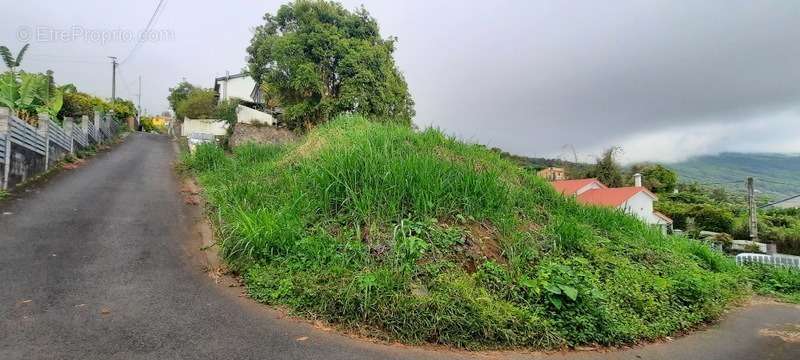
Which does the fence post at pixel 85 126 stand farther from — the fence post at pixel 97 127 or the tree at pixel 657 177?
the tree at pixel 657 177

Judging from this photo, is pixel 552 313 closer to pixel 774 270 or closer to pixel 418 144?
pixel 418 144

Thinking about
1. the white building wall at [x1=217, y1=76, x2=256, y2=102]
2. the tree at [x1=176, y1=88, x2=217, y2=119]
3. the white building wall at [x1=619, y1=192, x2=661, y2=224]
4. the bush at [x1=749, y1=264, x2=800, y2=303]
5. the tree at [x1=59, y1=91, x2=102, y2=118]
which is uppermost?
the white building wall at [x1=217, y1=76, x2=256, y2=102]

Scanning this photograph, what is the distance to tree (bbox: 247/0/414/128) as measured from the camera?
55.5 ft

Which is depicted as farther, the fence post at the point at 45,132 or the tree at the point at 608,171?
the tree at the point at 608,171

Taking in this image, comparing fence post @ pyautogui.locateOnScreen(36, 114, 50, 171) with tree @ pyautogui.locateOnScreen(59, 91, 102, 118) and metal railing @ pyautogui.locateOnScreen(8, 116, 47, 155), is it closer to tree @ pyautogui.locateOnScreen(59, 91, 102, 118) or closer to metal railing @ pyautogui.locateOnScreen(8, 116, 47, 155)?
metal railing @ pyautogui.locateOnScreen(8, 116, 47, 155)

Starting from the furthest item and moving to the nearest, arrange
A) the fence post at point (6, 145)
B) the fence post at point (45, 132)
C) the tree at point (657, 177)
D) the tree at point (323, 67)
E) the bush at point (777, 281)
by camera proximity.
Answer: the tree at point (657, 177), the tree at point (323, 67), the fence post at point (45, 132), the bush at point (777, 281), the fence post at point (6, 145)

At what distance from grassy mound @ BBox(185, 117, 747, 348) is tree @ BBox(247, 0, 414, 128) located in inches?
373

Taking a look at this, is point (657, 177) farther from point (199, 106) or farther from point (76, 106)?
point (76, 106)

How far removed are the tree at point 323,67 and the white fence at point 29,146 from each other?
284 inches

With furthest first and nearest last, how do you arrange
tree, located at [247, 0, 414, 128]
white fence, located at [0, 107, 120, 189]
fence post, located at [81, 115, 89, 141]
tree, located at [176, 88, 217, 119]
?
tree, located at [176, 88, 217, 119], tree, located at [247, 0, 414, 128], fence post, located at [81, 115, 89, 141], white fence, located at [0, 107, 120, 189]

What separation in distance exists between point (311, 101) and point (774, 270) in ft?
51.2

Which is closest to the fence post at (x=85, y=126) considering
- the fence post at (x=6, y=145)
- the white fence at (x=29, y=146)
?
the white fence at (x=29, y=146)

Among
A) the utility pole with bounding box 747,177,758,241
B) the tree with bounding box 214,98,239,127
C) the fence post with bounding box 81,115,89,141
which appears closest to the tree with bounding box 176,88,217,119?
the tree with bounding box 214,98,239,127

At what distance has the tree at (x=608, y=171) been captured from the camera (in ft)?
116
